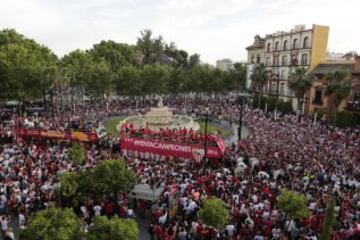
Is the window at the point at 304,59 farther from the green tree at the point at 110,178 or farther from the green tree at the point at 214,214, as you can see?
the green tree at the point at 214,214

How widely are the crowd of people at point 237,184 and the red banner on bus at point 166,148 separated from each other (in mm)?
740

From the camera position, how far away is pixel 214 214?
41.6ft

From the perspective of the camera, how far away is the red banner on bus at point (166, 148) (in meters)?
23.8

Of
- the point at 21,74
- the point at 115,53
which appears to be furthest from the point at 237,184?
the point at 115,53

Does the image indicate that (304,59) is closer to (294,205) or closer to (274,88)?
(274,88)

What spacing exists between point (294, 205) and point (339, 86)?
91.2ft

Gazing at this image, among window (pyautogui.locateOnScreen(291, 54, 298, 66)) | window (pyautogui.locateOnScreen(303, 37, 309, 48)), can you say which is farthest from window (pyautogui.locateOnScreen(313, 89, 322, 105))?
window (pyautogui.locateOnScreen(303, 37, 309, 48))

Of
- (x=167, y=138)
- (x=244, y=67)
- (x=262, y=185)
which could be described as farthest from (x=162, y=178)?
(x=244, y=67)

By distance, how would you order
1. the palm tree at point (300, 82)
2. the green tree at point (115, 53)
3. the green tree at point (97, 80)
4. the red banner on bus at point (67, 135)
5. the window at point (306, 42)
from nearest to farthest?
the red banner on bus at point (67, 135) < the palm tree at point (300, 82) < the window at point (306, 42) < the green tree at point (97, 80) < the green tree at point (115, 53)

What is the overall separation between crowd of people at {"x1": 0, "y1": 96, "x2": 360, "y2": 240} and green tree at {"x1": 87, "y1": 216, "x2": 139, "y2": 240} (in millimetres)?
2767

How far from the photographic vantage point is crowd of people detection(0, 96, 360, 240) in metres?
14.0

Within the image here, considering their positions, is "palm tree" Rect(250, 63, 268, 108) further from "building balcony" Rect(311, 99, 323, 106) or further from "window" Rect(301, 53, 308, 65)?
"building balcony" Rect(311, 99, 323, 106)

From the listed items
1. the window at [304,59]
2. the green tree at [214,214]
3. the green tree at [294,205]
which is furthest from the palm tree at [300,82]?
the green tree at [214,214]

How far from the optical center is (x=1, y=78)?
133 feet
